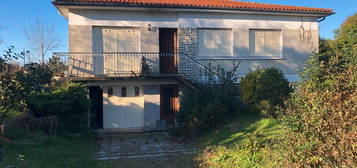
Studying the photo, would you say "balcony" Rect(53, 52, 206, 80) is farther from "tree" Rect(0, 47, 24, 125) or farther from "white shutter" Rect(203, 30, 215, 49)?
"tree" Rect(0, 47, 24, 125)

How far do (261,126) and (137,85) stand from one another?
6090 mm

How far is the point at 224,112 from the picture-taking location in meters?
9.25

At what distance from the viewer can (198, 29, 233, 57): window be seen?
1242 cm

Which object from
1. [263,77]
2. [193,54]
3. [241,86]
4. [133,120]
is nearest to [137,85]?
[133,120]

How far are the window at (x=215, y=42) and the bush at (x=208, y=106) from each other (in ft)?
8.69

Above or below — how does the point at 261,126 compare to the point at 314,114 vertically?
below

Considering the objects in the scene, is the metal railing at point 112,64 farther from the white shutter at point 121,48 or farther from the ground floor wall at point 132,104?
the ground floor wall at point 132,104

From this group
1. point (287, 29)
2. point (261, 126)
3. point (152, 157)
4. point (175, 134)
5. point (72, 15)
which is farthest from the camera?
point (287, 29)

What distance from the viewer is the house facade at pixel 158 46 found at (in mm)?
11172

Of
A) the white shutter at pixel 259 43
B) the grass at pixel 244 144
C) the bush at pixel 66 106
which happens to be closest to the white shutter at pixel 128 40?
the bush at pixel 66 106

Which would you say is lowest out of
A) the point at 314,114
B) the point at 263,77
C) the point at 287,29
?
the point at 314,114

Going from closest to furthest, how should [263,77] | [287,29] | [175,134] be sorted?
[263,77]
[175,134]
[287,29]

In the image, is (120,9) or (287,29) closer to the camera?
(120,9)

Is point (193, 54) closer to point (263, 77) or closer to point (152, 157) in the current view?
point (263, 77)
